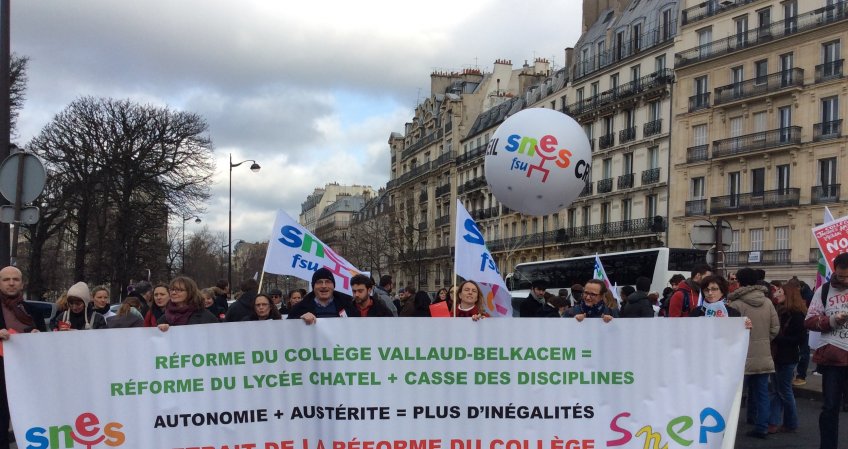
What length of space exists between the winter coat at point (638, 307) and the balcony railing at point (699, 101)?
38.3 meters

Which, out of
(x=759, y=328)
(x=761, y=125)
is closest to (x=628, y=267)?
(x=761, y=125)

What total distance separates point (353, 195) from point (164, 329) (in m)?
145

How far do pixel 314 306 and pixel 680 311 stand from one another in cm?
421

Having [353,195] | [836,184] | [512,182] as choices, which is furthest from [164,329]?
[353,195]

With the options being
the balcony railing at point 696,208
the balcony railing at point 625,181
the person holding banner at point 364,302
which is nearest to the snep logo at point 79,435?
the person holding banner at point 364,302

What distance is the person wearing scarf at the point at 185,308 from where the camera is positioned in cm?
654

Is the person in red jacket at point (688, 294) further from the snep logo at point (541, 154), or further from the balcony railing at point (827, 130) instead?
the balcony railing at point (827, 130)

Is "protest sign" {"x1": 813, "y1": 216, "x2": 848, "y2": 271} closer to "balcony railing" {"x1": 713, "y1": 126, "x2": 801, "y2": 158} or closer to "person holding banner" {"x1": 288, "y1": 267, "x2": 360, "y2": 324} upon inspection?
"person holding banner" {"x1": 288, "y1": 267, "x2": 360, "y2": 324}

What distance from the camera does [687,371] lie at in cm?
602

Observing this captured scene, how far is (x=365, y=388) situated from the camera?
5.82 meters

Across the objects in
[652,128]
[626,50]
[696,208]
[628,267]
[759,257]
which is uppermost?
[626,50]

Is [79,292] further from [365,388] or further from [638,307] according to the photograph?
[638,307]

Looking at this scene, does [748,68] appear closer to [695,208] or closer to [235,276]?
[695,208]

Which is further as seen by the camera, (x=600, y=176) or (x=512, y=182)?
(x=600, y=176)
